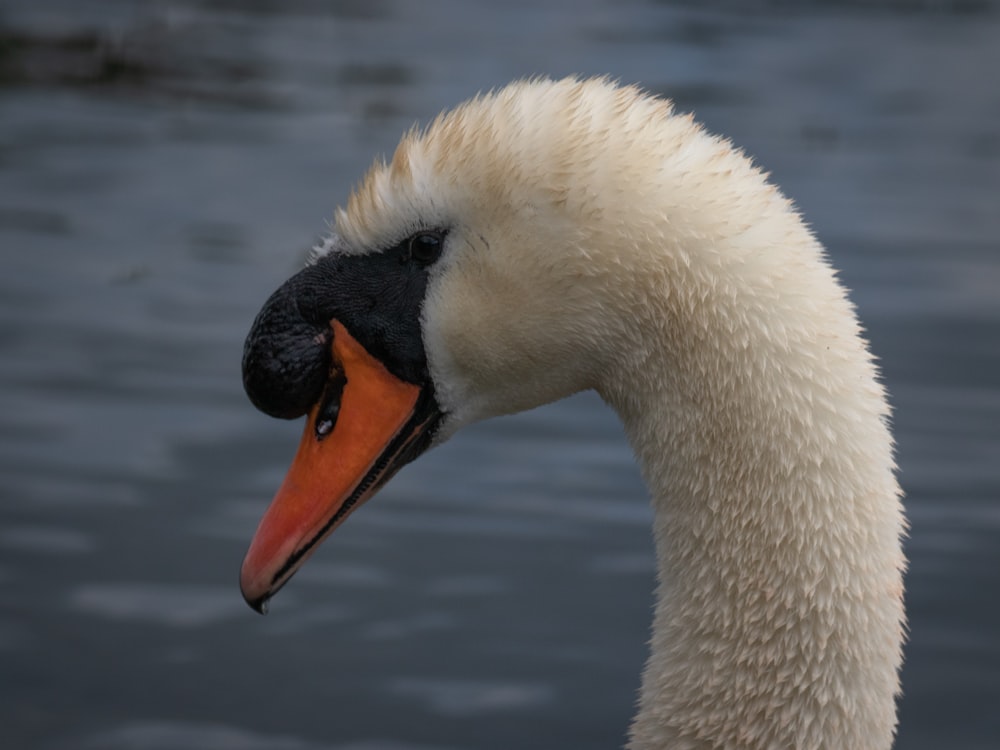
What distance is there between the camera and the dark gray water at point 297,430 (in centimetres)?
576

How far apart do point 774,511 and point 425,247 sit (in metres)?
0.78

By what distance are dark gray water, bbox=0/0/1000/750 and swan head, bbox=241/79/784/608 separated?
231 centimetres

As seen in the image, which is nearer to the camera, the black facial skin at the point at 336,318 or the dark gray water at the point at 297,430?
the black facial skin at the point at 336,318

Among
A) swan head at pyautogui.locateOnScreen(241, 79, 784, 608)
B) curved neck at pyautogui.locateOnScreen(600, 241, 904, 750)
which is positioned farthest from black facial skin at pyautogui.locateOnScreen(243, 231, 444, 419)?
curved neck at pyautogui.locateOnScreen(600, 241, 904, 750)

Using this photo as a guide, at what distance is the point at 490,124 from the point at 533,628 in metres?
3.40

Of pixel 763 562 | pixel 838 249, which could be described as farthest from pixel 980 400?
pixel 763 562

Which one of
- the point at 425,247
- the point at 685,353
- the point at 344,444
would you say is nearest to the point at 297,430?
the point at 344,444

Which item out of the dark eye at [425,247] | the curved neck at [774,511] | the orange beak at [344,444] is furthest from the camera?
the orange beak at [344,444]

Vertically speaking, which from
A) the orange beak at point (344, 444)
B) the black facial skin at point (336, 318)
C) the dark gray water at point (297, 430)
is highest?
the black facial skin at point (336, 318)

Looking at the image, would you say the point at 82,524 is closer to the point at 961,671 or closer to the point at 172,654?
the point at 172,654

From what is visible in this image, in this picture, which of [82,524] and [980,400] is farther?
[980,400]

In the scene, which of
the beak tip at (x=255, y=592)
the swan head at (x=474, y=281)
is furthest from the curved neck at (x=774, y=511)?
the beak tip at (x=255, y=592)

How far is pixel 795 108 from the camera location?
12.8m

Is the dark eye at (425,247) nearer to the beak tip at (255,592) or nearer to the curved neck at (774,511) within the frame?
the curved neck at (774,511)
